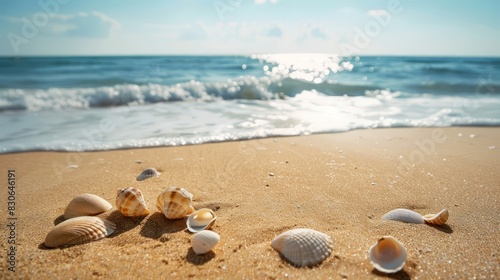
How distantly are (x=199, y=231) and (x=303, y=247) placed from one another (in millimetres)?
685

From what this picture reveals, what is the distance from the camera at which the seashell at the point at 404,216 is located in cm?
232

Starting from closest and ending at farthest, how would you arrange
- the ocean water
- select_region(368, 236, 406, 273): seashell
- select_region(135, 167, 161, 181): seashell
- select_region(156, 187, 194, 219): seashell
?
select_region(368, 236, 406, 273): seashell → select_region(156, 187, 194, 219): seashell → select_region(135, 167, 161, 181): seashell → the ocean water

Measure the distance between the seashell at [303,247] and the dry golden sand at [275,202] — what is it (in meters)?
0.05

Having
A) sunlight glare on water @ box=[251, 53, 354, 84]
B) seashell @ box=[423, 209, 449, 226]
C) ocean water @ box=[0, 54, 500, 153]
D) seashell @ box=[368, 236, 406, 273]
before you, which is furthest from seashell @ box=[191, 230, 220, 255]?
sunlight glare on water @ box=[251, 53, 354, 84]

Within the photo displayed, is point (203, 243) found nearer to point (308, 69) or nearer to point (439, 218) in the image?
point (439, 218)

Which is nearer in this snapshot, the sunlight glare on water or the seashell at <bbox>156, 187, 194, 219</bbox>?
the seashell at <bbox>156, 187, 194, 219</bbox>

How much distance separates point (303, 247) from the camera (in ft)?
6.01

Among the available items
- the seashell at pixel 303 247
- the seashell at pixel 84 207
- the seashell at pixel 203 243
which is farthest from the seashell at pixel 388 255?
the seashell at pixel 84 207

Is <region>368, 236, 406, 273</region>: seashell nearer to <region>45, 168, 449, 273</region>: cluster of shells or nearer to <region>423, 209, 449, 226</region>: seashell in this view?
<region>45, 168, 449, 273</region>: cluster of shells

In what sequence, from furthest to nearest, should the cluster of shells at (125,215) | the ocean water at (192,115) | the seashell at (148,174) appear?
the ocean water at (192,115) → the seashell at (148,174) → the cluster of shells at (125,215)

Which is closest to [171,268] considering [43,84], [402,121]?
[402,121]

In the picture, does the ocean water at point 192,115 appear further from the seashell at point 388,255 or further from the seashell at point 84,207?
the seashell at point 388,255

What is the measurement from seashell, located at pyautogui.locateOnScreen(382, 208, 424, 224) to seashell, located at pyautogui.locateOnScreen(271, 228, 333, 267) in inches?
28.4

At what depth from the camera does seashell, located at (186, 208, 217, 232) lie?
85.3 inches
